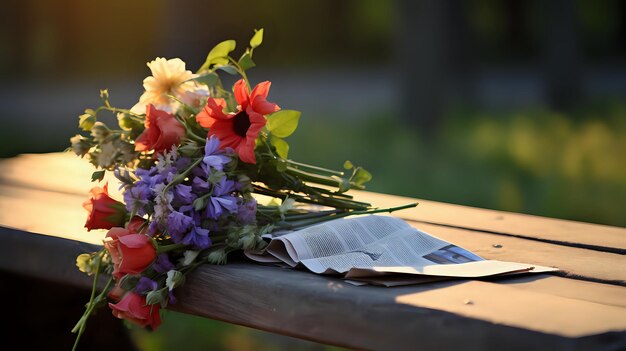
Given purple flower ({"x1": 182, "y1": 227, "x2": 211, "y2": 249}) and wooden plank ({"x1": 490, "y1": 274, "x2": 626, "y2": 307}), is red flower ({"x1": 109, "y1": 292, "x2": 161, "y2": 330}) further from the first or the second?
wooden plank ({"x1": 490, "y1": 274, "x2": 626, "y2": 307})

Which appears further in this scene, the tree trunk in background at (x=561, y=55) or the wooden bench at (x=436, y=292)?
the tree trunk in background at (x=561, y=55)

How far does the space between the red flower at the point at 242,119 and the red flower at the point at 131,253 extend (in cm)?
22

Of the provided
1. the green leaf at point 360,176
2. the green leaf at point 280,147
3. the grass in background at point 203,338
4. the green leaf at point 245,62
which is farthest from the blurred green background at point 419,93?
the green leaf at point 245,62

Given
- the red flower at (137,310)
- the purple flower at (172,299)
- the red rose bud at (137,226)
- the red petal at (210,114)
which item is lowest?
the red flower at (137,310)

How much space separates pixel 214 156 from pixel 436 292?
444 mm

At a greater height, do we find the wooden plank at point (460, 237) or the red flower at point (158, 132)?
the red flower at point (158, 132)

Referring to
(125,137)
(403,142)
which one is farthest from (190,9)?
(125,137)

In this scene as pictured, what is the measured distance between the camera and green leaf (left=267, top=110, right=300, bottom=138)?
1602 mm

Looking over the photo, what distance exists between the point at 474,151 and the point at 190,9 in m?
2.68

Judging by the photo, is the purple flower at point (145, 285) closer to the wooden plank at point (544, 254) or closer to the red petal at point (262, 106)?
the red petal at point (262, 106)

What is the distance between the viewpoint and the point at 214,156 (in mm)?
1468

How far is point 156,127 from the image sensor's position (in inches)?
58.8

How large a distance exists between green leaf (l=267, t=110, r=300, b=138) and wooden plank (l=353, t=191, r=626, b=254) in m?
0.41

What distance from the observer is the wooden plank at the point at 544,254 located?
→ 4.63 feet
